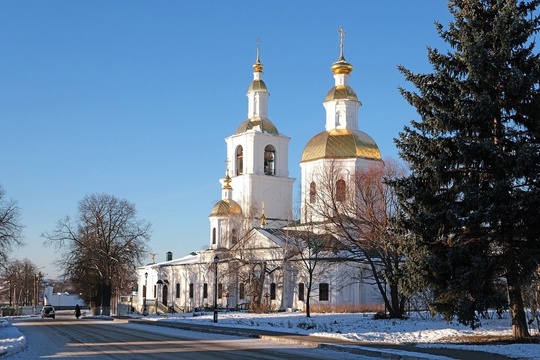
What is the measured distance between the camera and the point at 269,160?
67500 mm

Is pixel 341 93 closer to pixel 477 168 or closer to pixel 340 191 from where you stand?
pixel 340 191

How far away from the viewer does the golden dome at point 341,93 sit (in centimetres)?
5875

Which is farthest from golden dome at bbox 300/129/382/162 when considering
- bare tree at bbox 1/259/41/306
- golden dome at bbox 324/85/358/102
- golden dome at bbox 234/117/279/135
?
bare tree at bbox 1/259/41/306

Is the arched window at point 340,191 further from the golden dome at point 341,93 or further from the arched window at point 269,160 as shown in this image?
the arched window at point 269,160

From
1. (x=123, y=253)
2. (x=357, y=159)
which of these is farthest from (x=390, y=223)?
(x=123, y=253)

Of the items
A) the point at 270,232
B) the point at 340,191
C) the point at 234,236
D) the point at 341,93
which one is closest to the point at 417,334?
the point at 340,191

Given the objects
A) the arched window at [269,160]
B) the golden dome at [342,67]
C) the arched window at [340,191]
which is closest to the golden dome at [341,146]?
Answer: the golden dome at [342,67]

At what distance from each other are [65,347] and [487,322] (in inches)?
665

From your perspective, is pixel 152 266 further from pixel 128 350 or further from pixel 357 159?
pixel 128 350

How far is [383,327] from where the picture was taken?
94.9 ft

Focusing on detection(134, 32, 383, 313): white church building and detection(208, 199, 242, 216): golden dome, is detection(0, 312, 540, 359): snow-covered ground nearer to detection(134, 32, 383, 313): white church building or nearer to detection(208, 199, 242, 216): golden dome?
detection(134, 32, 383, 313): white church building

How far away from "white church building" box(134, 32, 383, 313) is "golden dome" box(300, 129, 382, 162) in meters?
0.08

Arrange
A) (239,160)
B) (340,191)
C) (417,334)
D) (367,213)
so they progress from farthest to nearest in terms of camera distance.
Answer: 1. (239,160)
2. (340,191)
3. (367,213)
4. (417,334)

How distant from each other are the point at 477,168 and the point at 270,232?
130 feet
